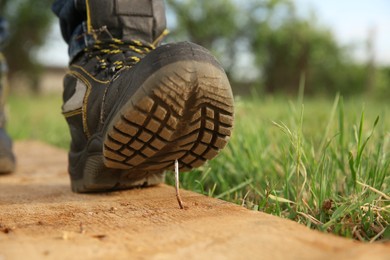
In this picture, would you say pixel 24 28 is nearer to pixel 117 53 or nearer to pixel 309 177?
pixel 117 53

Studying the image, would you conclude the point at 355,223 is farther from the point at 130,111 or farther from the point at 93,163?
the point at 93,163

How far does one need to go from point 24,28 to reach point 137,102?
16.6 meters

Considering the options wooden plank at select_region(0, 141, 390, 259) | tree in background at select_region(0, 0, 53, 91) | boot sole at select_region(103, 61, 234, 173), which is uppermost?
tree in background at select_region(0, 0, 53, 91)

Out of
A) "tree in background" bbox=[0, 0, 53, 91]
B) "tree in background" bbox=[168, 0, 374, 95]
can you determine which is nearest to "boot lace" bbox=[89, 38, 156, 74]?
"tree in background" bbox=[0, 0, 53, 91]

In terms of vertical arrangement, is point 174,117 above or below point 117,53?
below

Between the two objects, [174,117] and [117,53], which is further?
[117,53]

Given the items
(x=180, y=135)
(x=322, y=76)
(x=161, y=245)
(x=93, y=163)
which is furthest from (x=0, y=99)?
(x=322, y=76)

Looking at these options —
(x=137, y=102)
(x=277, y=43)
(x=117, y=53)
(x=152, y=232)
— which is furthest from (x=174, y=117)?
(x=277, y=43)

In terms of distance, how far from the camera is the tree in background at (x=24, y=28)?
1638 centimetres

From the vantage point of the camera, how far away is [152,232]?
999 millimetres

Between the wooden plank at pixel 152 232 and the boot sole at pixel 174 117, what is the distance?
15cm

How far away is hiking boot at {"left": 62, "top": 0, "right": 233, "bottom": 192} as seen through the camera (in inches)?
43.5

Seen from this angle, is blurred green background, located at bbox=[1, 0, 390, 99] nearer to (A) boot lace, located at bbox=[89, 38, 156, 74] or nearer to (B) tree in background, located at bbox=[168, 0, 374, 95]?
(B) tree in background, located at bbox=[168, 0, 374, 95]

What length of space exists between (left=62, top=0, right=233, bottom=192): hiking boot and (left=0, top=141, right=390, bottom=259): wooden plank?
101 millimetres
